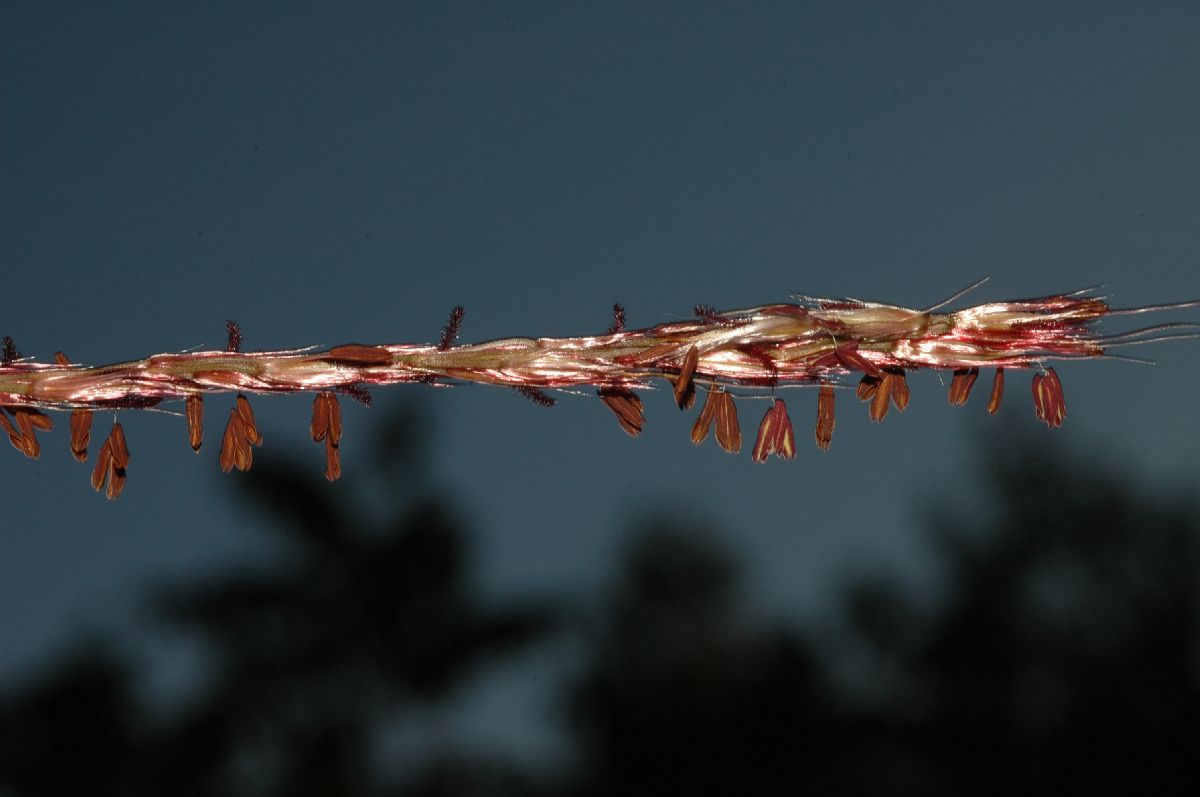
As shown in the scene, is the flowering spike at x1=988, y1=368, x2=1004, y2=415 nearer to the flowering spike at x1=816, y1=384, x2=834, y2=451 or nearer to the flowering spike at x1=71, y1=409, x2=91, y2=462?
the flowering spike at x1=816, y1=384, x2=834, y2=451

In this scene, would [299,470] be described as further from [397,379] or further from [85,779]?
[397,379]

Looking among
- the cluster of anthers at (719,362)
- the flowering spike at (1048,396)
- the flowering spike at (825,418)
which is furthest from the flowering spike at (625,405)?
the flowering spike at (1048,396)

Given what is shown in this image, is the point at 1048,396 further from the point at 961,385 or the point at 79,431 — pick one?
the point at 79,431

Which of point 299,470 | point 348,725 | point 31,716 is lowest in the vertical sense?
point 348,725

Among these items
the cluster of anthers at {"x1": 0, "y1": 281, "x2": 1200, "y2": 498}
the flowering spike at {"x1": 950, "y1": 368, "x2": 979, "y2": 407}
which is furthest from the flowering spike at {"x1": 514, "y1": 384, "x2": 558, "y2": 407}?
the flowering spike at {"x1": 950, "y1": 368, "x2": 979, "y2": 407}

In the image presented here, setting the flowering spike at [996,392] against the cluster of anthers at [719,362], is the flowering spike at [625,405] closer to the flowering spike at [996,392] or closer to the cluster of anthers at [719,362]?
the cluster of anthers at [719,362]

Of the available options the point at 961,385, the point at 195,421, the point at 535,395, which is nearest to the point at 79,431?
the point at 195,421

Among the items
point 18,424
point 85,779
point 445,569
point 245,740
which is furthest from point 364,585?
point 18,424
